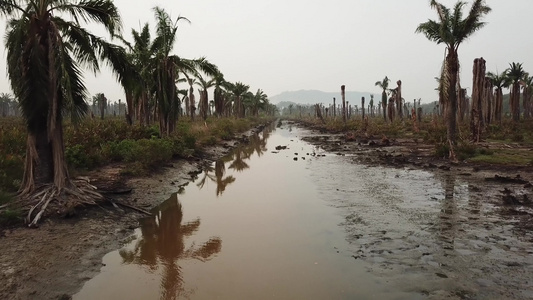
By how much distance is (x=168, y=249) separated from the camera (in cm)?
683

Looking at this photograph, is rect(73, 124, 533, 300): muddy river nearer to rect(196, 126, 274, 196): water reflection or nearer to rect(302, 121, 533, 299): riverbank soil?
rect(302, 121, 533, 299): riverbank soil

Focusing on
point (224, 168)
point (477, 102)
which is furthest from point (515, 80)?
point (224, 168)

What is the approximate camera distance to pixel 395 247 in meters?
6.59

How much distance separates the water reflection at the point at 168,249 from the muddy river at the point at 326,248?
21 millimetres

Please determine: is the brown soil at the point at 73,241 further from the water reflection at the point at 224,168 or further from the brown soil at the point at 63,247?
the water reflection at the point at 224,168

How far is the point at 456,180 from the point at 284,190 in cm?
648

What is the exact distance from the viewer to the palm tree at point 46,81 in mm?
7641

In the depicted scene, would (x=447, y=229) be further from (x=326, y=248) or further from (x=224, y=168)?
(x=224, y=168)

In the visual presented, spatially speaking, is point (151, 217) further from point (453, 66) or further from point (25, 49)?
point (453, 66)

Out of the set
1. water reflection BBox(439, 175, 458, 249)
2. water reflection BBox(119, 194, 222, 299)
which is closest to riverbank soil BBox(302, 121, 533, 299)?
water reflection BBox(439, 175, 458, 249)

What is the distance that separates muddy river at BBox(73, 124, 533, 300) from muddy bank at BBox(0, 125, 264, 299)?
1.00ft

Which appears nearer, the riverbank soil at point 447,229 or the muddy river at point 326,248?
the muddy river at point 326,248

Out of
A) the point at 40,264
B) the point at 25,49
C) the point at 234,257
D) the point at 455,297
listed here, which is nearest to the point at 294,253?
the point at 234,257

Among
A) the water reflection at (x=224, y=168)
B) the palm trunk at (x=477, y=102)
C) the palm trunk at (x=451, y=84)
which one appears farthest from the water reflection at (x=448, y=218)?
the palm trunk at (x=477, y=102)
